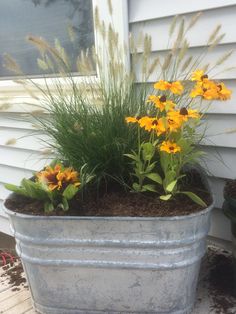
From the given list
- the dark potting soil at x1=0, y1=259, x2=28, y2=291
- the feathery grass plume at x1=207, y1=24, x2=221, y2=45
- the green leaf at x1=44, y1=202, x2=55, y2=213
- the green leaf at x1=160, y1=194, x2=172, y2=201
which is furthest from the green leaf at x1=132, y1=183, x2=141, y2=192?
the dark potting soil at x1=0, y1=259, x2=28, y2=291

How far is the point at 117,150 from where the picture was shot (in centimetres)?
182

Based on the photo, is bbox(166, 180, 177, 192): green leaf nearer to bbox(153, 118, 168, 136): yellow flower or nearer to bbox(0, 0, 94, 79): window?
bbox(153, 118, 168, 136): yellow flower

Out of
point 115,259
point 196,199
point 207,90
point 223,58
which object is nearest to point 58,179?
point 115,259

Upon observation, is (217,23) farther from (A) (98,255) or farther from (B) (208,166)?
(A) (98,255)

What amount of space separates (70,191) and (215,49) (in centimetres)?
90

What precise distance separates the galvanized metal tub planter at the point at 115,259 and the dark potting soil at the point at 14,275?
0.48 meters

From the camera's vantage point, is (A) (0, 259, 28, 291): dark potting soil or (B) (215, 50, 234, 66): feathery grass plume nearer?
(B) (215, 50, 234, 66): feathery grass plume

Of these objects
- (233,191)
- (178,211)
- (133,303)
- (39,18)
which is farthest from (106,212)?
(39,18)

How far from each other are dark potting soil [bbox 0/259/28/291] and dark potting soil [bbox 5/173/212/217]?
0.61m

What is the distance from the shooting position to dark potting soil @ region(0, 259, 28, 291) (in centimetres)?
223

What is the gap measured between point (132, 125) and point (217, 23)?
0.57m

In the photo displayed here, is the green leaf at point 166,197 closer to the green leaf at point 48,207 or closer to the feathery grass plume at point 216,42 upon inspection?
the green leaf at point 48,207

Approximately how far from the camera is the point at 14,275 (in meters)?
2.35

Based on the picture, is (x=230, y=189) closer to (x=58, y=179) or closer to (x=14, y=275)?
(x=58, y=179)
